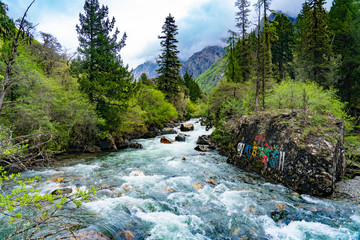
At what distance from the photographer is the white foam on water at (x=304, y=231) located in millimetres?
5170

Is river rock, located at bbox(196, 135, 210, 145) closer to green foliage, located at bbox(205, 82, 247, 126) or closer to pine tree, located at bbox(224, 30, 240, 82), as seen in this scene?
green foliage, located at bbox(205, 82, 247, 126)

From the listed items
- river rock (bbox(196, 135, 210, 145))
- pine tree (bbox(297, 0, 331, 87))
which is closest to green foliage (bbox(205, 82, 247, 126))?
river rock (bbox(196, 135, 210, 145))

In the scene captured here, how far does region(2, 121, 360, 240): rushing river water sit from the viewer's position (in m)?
5.39

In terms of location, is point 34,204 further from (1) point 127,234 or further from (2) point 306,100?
(2) point 306,100

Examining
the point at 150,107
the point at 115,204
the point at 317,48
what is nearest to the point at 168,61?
the point at 150,107

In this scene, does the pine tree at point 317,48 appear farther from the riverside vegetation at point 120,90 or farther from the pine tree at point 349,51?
the pine tree at point 349,51

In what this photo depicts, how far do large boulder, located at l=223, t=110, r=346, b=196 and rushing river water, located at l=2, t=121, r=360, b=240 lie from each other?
59cm

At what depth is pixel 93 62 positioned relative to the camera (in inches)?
660

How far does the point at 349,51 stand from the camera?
2222 cm

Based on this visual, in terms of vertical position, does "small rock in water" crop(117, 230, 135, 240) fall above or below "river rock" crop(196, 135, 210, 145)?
below

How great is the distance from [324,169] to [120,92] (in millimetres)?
15581

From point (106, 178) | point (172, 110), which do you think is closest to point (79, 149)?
point (106, 178)

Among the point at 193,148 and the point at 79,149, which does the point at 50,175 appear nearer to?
the point at 79,149

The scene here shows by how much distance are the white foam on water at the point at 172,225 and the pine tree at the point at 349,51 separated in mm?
26537
